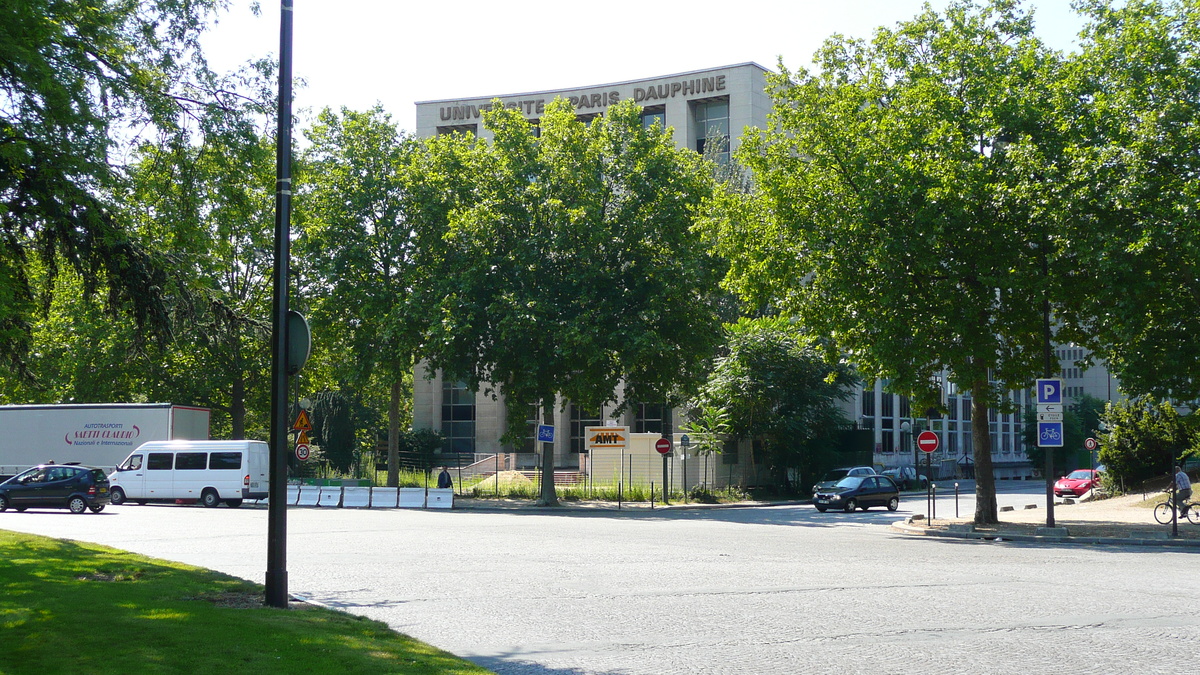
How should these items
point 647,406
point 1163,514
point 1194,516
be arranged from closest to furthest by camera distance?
point 1163,514 < point 1194,516 < point 647,406

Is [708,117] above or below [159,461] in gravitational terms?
above

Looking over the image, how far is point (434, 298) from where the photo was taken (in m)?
40.3

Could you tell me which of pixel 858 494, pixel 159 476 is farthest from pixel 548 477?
pixel 159 476

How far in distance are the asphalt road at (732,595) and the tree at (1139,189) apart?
18.7ft

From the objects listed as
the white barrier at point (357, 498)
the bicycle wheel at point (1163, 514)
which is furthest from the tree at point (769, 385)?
the bicycle wheel at point (1163, 514)

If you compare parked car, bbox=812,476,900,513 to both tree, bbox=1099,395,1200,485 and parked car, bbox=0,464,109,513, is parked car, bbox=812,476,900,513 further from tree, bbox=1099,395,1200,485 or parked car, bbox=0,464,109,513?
parked car, bbox=0,464,109,513

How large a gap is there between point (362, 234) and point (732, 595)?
108 ft

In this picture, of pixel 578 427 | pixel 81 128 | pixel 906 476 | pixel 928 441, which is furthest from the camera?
pixel 578 427

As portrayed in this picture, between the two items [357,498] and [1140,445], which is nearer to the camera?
[357,498]

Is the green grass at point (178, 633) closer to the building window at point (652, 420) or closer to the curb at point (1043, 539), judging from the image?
the curb at point (1043, 539)

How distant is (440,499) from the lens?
1524 inches

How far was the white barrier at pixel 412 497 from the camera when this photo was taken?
38.3 meters

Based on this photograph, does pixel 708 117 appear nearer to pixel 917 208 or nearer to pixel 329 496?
pixel 329 496

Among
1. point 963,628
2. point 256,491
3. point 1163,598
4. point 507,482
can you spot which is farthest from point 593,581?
point 507,482
